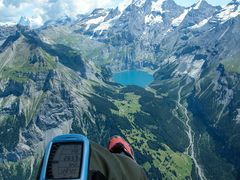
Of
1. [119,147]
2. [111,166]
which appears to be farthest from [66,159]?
[119,147]

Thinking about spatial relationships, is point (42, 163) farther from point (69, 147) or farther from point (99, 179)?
point (99, 179)

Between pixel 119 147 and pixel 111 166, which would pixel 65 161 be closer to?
pixel 111 166

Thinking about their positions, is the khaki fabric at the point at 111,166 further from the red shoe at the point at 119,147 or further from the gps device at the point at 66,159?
the red shoe at the point at 119,147

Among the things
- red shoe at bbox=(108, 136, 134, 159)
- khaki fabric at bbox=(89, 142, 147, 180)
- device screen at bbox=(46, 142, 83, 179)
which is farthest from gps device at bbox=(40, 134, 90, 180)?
red shoe at bbox=(108, 136, 134, 159)

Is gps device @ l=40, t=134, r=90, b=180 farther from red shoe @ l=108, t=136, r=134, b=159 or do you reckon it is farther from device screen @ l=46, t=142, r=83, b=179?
red shoe @ l=108, t=136, r=134, b=159

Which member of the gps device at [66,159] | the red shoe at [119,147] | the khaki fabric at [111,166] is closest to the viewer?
the gps device at [66,159]

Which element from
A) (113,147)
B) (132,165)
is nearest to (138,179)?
(132,165)

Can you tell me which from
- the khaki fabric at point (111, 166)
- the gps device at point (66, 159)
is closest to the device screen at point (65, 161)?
the gps device at point (66, 159)
